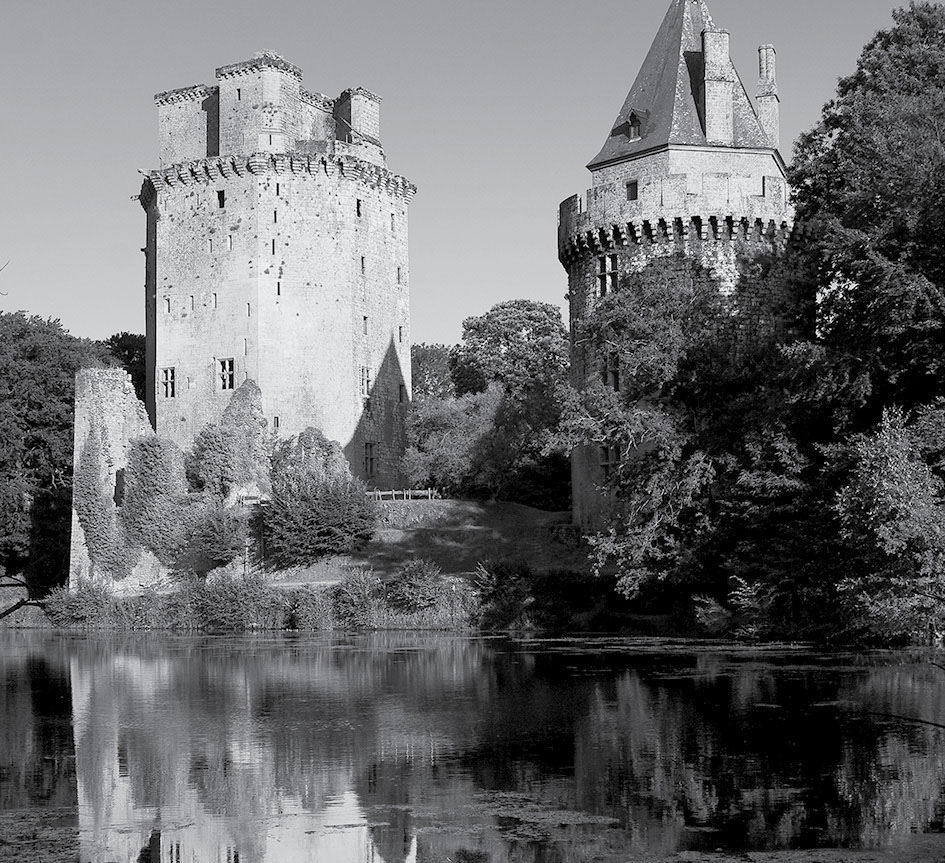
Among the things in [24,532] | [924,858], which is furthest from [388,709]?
[24,532]

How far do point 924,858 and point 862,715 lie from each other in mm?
7041

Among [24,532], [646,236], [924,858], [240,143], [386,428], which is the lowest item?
[924,858]

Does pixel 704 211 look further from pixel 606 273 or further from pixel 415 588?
pixel 415 588

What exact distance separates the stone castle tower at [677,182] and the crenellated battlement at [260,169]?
1260 centimetres

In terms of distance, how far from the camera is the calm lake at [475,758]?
12266 mm

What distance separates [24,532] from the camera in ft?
157

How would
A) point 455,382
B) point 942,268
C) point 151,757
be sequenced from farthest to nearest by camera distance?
1. point 455,382
2. point 942,268
3. point 151,757

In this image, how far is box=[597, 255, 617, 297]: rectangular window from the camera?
3862cm

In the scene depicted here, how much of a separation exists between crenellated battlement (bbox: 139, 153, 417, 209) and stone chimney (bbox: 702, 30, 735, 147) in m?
16.2

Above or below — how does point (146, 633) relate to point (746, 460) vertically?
below

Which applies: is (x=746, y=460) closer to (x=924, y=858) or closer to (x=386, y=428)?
(x=924, y=858)

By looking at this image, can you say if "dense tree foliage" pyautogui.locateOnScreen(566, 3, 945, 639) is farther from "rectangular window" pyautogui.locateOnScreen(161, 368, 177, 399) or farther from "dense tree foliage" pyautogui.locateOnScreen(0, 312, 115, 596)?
"dense tree foliage" pyautogui.locateOnScreen(0, 312, 115, 596)

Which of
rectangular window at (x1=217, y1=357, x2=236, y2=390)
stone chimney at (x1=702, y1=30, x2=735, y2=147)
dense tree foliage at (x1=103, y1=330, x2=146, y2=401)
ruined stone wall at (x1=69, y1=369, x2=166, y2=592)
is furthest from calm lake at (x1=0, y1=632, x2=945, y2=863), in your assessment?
dense tree foliage at (x1=103, y1=330, x2=146, y2=401)

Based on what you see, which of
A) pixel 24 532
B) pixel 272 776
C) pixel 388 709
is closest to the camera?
pixel 272 776
